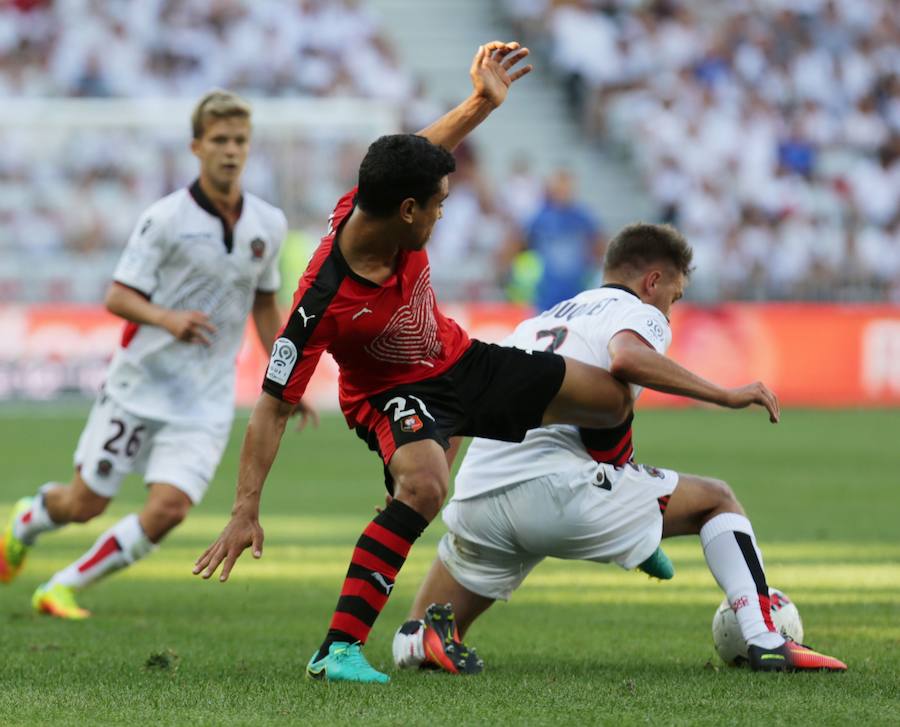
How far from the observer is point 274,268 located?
7770 millimetres

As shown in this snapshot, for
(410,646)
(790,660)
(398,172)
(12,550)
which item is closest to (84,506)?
(12,550)

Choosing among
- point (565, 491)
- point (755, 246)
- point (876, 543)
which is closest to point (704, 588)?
point (876, 543)

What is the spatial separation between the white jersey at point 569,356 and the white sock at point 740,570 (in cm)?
43

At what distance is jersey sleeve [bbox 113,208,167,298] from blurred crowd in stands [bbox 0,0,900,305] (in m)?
12.4

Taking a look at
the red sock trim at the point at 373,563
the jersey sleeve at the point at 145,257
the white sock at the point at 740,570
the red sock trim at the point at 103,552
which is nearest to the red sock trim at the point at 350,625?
the red sock trim at the point at 373,563

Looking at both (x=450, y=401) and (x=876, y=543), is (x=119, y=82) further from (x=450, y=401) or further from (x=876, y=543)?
(x=450, y=401)

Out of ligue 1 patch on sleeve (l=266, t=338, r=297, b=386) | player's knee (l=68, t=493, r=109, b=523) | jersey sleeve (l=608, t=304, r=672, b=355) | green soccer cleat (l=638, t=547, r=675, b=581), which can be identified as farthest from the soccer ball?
player's knee (l=68, t=493, r=109, b=523)

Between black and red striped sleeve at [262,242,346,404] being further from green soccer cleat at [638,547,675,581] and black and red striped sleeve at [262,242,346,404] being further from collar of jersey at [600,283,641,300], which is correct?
green soccer cleat at [638,547,675,581]

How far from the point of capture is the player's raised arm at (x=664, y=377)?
5.28 meters

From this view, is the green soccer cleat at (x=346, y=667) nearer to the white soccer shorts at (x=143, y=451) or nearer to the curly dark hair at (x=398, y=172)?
the curly dark hair at (x=398, y=172)

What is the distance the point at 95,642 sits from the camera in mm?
6508

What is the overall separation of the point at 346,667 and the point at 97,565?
2.43 meters

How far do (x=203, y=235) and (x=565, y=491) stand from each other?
8.64ft

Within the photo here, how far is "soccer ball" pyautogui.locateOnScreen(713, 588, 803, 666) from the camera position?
226 inches
